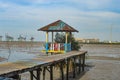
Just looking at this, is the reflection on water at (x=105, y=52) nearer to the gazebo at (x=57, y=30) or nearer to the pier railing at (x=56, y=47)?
the gazebo at (x=57, y=30)

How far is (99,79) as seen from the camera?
19938mm

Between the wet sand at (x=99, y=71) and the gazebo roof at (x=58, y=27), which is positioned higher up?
the gazebo roof at (x=58, y=27)

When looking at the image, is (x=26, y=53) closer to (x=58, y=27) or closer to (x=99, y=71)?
(x=99, y=71)

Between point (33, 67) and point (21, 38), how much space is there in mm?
166502

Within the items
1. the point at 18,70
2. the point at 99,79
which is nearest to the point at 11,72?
the point at 18,70

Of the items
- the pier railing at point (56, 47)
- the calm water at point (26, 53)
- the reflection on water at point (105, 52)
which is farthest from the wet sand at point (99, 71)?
the reflection on water at point (105, 52)

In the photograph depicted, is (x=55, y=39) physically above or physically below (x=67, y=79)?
above

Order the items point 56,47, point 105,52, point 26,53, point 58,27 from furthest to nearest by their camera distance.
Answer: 1. point 105,52
2. point 26,53
3. point 58,27
4. point 56,47

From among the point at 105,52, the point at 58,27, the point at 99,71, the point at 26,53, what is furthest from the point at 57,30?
the point at 105,52

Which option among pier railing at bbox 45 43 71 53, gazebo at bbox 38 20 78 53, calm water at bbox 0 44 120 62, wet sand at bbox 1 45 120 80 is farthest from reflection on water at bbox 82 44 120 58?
pier railing at bbox 45 43 71 53

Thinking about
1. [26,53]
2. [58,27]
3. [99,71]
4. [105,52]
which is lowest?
[105,52]

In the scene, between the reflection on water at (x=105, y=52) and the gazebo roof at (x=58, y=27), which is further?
the reflection on water at (x=105, y=52)

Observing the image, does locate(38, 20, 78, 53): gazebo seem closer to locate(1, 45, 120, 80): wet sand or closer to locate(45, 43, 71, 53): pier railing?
locate(45, 43, 71, 53): pier railing

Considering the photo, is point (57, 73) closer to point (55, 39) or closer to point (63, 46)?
point (63, 46)
